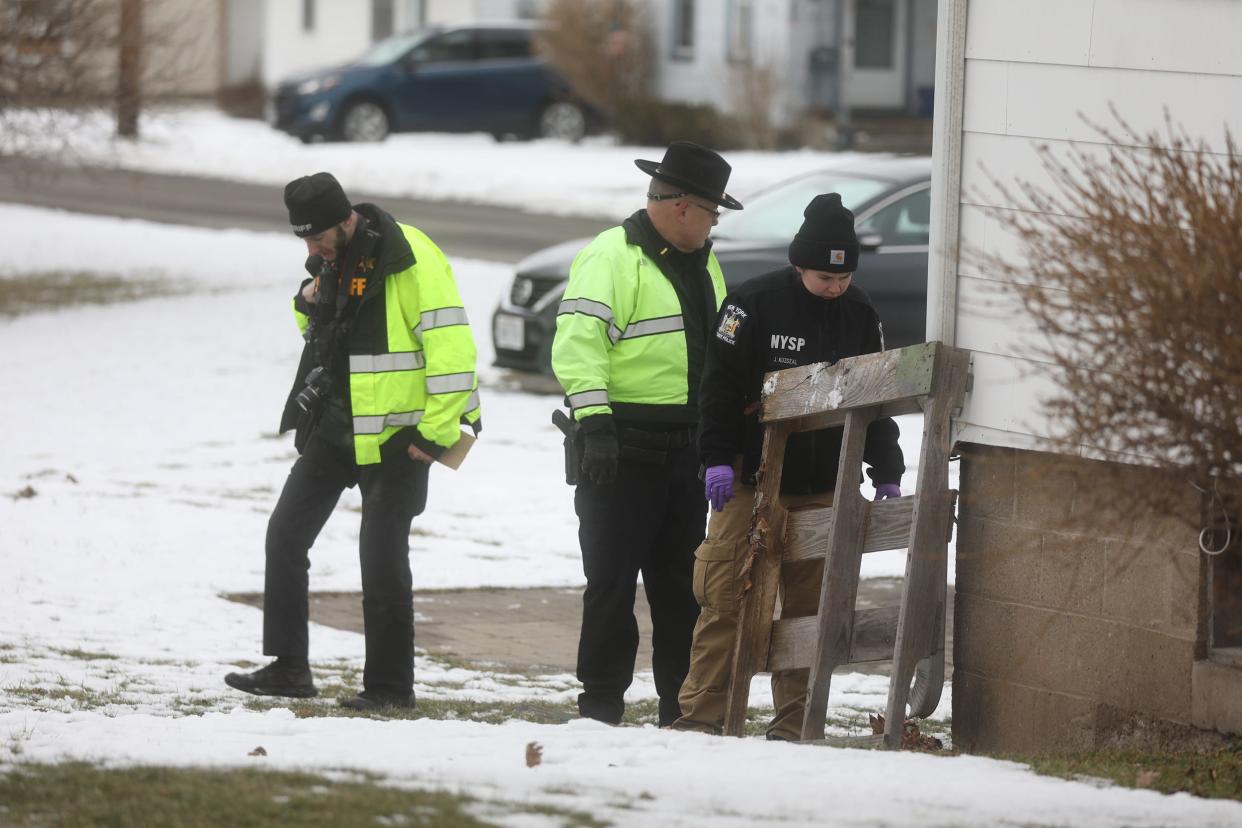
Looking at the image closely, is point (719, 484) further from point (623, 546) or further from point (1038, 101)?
point (1038, 101)

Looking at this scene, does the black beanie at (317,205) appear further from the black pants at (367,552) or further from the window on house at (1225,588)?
the window on house at (1225,588)

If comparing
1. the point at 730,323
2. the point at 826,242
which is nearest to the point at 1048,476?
the point at 826,242

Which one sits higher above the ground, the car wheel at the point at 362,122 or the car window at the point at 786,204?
the car wheel at the point at 362,122

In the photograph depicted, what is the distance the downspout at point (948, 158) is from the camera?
5.70 metres

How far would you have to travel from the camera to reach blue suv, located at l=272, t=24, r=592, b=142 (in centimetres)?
3259

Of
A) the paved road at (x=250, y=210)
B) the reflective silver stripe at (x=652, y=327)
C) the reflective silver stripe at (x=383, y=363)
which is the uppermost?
the paved road at (x=250, y=210)

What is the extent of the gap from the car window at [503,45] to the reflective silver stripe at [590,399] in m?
27.9

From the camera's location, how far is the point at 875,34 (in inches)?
1300

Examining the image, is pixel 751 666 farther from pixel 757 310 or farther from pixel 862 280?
pixel 862 280

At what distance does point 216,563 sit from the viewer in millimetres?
8828

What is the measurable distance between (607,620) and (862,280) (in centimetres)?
587

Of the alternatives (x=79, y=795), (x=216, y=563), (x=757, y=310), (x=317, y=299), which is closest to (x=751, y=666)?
(x=757, y=310)

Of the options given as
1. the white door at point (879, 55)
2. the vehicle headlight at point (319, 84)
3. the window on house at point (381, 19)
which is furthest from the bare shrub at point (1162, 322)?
the window on house at point (381, 19)

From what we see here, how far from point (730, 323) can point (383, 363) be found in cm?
126
